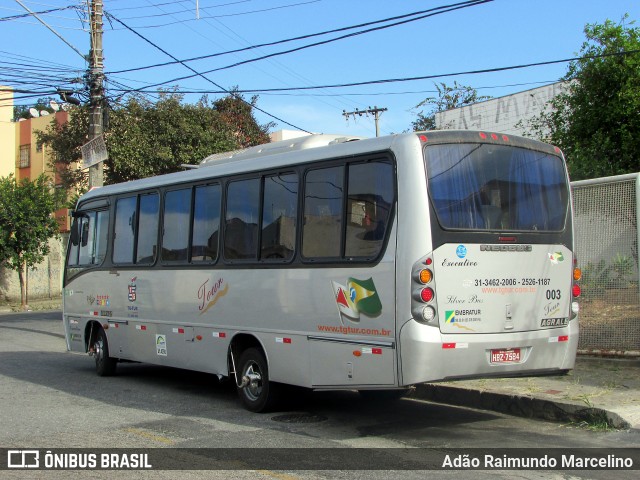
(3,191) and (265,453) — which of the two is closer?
(265,453)

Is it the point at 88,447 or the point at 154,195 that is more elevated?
the point at 154,195

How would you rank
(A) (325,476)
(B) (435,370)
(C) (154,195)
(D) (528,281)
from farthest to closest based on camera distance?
(C) (154,195), (D) (528,281), (B) (435,370), (A) (325,476)

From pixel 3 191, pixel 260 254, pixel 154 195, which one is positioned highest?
pixel 3 191

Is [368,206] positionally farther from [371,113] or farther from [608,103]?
[371,113]

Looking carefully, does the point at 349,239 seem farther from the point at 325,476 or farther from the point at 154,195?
the point at 154,195

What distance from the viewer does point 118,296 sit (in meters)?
12.4

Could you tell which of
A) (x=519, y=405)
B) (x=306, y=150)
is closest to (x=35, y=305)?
(x=306, y=150)

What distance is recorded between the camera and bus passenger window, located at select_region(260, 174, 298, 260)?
28.7 ft

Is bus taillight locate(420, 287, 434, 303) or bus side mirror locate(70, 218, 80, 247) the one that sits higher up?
bus side mirror locate(70, 218, 80, 247)

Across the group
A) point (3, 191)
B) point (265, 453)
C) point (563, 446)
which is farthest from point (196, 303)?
point (3, 191)

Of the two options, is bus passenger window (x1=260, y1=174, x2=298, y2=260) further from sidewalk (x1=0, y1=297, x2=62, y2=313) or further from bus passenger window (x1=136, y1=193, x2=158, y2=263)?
sidewalk (x1=0, y1=297, x2=62, y2=313)

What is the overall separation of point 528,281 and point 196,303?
4.64 metres

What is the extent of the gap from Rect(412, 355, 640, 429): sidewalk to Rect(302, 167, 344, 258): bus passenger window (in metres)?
2.44

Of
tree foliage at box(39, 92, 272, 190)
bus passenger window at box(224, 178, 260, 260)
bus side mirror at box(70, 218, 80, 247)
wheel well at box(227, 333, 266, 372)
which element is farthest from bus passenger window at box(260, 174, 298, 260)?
tree foliage at box(39, 92, 272, 190)
